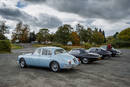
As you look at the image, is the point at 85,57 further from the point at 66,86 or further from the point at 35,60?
the point at 66,86

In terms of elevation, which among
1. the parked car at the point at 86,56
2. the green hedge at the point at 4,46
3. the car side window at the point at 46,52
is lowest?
the parked car at the point at 86,56

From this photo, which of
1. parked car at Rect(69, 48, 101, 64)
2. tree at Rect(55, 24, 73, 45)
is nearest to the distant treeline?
tree at Rect(55, 24, 73, 45)

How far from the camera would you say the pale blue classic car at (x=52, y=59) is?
23.3 ft

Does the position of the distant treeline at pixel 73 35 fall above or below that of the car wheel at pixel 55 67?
above

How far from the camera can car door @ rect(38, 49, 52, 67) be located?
7594 mm

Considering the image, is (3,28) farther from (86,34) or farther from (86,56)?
(86,56)

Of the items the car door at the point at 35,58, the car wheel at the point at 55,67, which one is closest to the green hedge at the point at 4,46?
the car door at the point at 35,58

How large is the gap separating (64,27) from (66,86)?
150 feet

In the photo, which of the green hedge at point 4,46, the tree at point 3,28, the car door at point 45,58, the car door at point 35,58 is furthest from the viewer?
the tree at point 3,28

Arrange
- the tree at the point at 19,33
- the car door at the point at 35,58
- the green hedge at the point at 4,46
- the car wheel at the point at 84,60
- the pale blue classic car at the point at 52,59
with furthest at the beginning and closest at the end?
the tree at the point at 19,33 → the green hedge at the point at 4,46 → the car wheel at the point at 84,60 → the car door at the point at 35,58 → the pale blue classic car at the point at 52,59

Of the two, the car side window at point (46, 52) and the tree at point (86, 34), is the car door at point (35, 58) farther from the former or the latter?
the tree at point (86, 34)

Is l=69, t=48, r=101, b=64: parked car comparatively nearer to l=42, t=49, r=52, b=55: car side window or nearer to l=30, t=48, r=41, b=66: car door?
l=42, t=49, r=52, b=55: car side window

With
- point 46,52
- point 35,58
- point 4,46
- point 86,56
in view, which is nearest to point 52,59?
point 46,52

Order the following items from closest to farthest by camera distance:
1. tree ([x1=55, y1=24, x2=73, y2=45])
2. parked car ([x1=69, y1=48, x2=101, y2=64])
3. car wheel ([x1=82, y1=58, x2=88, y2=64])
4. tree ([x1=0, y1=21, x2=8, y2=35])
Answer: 1. parked car ([x1=69, y1=48, x2=101, y2=64])
2. car wheel ([x1=82, y1=58, x2=88, y2=64])
3. tree ([x1=55, y1=24, x2=73, y2=45])
4. tree ([x1=0, y1=21, x2=8, y2=35])
